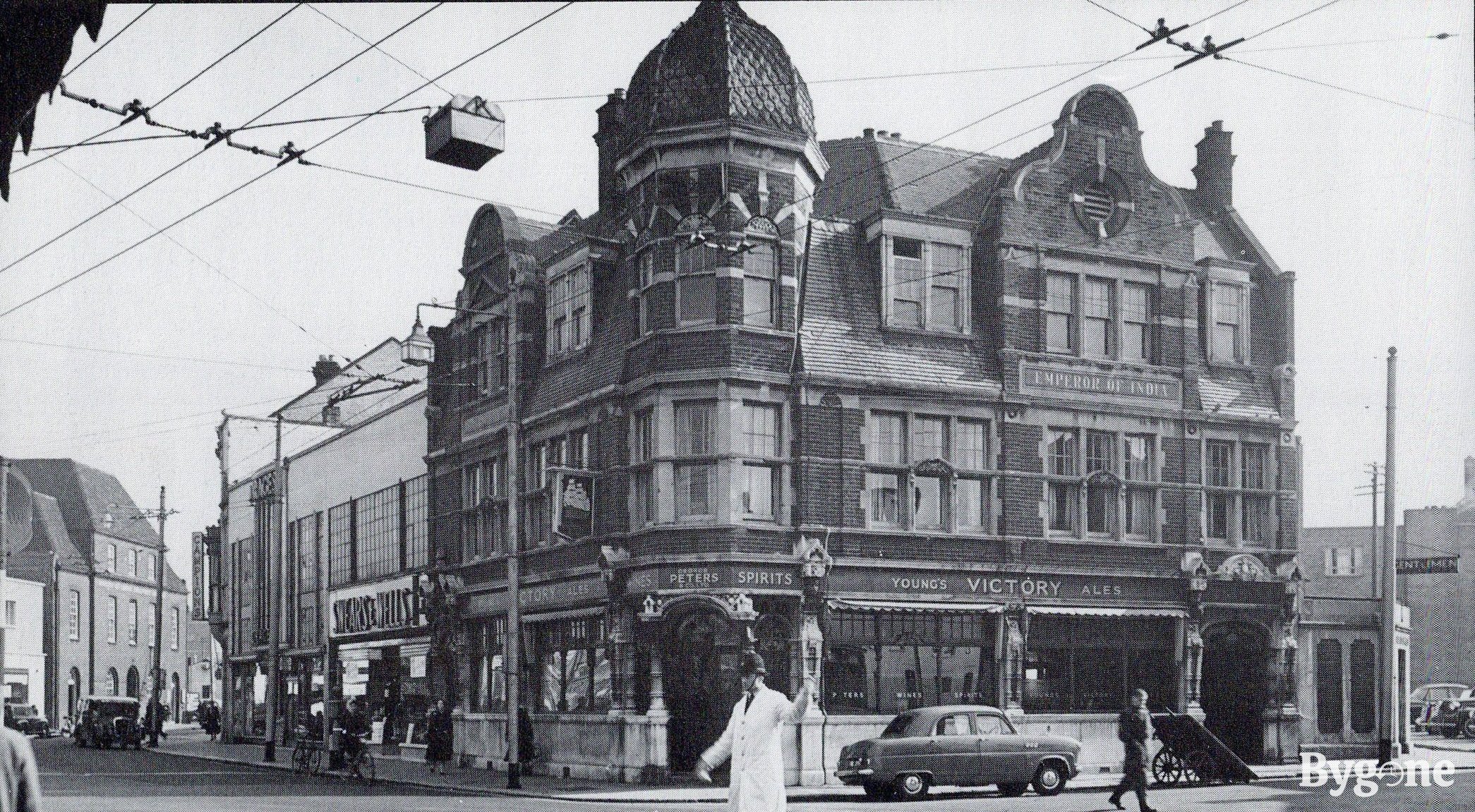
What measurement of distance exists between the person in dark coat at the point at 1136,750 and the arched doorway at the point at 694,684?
852 centimetres

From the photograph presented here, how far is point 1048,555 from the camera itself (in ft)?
103

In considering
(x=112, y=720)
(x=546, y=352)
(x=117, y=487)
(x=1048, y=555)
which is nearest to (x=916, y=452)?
(x=1048, y=555)

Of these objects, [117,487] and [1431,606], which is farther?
[117,487]

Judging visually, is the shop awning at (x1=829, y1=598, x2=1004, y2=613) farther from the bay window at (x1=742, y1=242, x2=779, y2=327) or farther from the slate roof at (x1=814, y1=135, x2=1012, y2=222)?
the slate roof at (x1=814, y1=135, x2=1012, y2=222)

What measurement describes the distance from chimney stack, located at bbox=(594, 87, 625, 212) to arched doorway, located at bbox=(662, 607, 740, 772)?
9.46 meters

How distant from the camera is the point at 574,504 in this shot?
30.3 metres

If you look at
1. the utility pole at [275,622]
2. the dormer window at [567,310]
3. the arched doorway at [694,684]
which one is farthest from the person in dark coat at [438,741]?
the dormer window at [567,310]

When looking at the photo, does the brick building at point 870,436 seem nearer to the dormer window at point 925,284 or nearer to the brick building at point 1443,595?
the dormer window at point 925,284

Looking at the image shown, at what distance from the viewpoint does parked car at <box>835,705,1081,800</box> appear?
81.1ft

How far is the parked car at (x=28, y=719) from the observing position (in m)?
62.6

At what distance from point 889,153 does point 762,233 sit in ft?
19.3

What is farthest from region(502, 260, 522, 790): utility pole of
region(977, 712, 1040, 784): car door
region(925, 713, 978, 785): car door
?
region(977, 712, 1040, 784): car door

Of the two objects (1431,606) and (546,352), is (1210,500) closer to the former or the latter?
(546,352)
